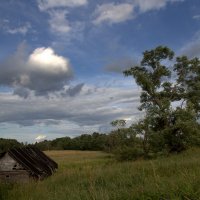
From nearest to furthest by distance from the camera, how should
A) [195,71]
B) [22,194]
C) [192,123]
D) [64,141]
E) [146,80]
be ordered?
[22,194], [192,123], [146,80], [195,71], [64,141]

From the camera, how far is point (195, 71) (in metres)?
45.7

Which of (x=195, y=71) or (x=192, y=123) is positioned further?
(x=195, y=71)

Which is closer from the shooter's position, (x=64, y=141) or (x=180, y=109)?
(x=180, y=109)

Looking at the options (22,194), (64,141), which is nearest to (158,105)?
(22,194)

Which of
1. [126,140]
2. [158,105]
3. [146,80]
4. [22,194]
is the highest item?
[146,80]

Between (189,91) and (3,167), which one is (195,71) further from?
(3,167)

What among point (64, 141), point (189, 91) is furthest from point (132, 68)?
point (64, 141)

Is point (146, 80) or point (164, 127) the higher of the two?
point (146, 80)

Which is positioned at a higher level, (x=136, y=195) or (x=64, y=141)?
(x=64, y=141)

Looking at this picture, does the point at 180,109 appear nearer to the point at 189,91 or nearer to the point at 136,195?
the point at 189,91

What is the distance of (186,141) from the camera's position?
131ft

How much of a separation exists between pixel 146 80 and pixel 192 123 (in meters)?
7.20

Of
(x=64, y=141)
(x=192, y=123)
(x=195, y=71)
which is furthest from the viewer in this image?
(x=64, y=141)

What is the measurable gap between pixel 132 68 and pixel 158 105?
5561 mm
